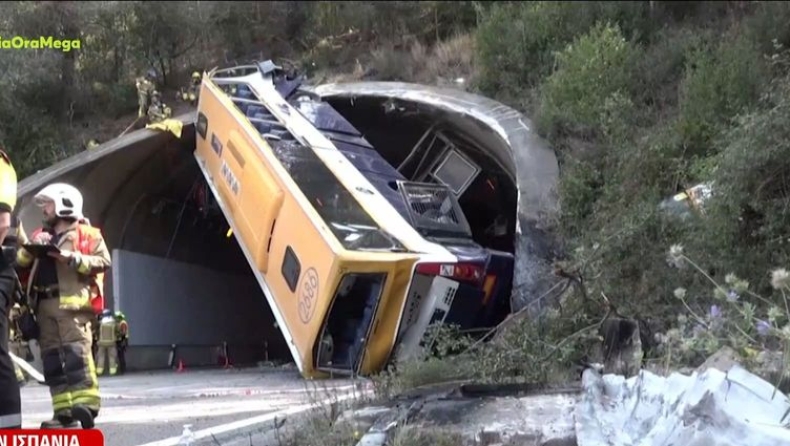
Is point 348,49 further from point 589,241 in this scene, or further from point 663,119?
point 589,241

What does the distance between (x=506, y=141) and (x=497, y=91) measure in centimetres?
195

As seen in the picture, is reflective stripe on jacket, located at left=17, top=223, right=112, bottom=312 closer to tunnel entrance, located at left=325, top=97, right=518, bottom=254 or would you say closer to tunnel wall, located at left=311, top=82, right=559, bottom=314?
tunnel wall, located at left=311, top=82, right=559, bottom=314

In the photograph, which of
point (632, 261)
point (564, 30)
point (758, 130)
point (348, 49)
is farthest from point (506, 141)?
point (348, 49)

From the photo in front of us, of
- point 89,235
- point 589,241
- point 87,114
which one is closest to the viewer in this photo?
point 89,235

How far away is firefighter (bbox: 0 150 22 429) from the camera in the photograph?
3.76 m

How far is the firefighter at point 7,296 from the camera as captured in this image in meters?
3.76

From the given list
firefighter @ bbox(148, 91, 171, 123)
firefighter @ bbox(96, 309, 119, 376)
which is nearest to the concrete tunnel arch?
firefighter @ bbox(148, 91, 171, 123)

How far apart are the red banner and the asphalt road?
0.53 m

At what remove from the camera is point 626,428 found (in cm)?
322

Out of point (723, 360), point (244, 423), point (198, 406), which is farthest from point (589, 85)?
point (723, 360)

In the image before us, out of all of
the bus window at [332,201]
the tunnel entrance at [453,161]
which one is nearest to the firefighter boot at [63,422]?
the bus window at [332,201]

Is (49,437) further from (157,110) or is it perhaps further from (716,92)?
(157,110)

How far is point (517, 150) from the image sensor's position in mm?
9711

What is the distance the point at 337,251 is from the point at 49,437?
11.0ft
